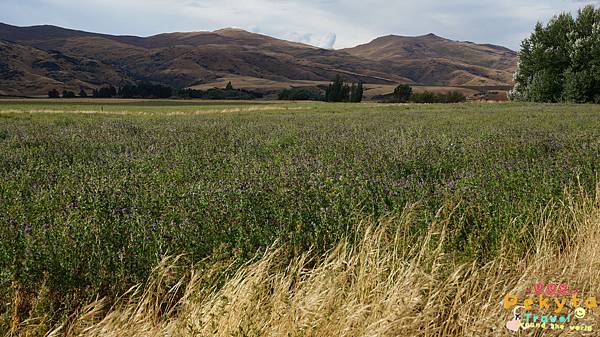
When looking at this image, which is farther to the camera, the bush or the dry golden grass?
the bush

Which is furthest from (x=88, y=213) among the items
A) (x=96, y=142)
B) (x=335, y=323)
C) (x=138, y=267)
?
(x=96, y=142)

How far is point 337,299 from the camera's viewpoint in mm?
3588

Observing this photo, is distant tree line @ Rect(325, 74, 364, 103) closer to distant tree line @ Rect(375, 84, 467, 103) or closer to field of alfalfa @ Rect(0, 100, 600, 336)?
distant tree line @ Rect(375, 84, 467, 103)

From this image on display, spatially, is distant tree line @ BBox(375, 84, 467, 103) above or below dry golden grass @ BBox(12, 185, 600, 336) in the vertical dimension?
above

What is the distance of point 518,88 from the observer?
56000mm

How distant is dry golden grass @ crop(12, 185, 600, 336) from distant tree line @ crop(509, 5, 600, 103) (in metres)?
49.1

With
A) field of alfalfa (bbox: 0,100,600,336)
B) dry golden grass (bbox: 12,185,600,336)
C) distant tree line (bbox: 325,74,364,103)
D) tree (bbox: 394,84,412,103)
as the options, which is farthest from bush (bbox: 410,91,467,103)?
dry golden grass (bbox: 12,185,600,336)

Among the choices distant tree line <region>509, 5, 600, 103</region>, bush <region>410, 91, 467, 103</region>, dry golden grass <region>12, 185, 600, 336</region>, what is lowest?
dry golden grass <region>12, 185, 600, 336</region>

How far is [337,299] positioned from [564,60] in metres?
54.4

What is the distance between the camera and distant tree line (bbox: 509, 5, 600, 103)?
152 ft

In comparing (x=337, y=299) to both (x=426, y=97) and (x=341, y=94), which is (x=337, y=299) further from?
(x=341, y=94)

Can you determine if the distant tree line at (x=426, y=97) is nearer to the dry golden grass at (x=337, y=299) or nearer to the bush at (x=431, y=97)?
the bush at (x=431, y=97)

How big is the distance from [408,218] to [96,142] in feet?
30.3

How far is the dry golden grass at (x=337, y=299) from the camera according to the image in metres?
3.25
